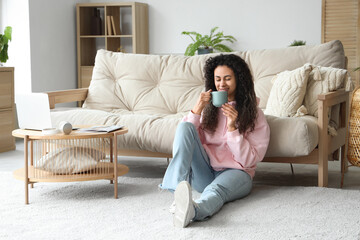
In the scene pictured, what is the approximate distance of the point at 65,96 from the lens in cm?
389

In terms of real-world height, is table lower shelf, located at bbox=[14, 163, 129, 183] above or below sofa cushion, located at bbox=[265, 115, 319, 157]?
below

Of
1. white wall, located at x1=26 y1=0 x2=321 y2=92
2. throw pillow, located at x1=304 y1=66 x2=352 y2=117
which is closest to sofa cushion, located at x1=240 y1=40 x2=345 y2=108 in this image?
throw pillow, located at x1=304 y1=66 x2=352 y2=117

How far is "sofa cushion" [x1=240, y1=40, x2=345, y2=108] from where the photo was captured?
→ 358 cm

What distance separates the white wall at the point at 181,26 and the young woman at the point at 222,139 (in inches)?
132

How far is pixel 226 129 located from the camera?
287 centimetres

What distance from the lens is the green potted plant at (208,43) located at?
19.8ft

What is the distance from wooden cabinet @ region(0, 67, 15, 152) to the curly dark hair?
101 inches

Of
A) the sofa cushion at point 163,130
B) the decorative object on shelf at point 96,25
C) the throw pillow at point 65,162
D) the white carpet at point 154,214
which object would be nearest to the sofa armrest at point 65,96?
the sofa cushion at point 163,130

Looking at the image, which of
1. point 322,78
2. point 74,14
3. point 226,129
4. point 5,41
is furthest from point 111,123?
point 74,14

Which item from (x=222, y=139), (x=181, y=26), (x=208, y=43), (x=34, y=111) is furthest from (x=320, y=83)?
(x=181, y=26)

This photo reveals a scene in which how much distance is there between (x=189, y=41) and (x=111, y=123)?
322cm

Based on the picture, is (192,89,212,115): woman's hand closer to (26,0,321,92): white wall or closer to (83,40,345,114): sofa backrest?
A: (83,40,345,114): sofa backrest

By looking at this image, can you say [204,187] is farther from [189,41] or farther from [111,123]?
[189,41]

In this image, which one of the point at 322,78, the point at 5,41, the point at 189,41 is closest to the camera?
the point at 322,78
